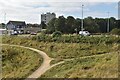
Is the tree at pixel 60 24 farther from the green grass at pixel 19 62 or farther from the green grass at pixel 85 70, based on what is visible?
the green grass at pixel 85 70

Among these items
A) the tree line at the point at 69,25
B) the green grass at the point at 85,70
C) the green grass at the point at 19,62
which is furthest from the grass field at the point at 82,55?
the tree line at the point at 69,25

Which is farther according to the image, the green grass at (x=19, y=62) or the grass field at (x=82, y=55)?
the green grass at (x=19, y=62)

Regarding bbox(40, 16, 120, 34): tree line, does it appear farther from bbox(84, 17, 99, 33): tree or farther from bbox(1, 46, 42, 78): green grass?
bbox(1, 46, 42, 78): green grass

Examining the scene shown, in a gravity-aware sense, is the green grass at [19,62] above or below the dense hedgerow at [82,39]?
below

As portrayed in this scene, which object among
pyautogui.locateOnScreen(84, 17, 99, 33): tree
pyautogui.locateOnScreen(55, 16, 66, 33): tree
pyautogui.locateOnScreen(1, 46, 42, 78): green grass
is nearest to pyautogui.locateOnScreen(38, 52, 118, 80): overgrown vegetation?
pyautogui.locateOnScreen(1, 46, 42, 78): green grass

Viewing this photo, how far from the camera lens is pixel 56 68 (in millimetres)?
21625

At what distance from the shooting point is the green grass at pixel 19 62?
22.9 metres

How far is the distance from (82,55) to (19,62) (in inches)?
262

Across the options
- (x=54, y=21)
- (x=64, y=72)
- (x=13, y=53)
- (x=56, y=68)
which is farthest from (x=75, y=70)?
(x=54, y=21)

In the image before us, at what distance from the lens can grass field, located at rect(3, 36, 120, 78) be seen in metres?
17.8

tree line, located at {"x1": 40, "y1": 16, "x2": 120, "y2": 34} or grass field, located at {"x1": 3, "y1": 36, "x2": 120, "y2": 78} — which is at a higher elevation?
tree line, located at {"x1": 40, "y1": 16, "x2": 120, "y2": 34}

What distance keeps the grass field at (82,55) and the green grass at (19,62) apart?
1.77m

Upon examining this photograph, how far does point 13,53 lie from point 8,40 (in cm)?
1079

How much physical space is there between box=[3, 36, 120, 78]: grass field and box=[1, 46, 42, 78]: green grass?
1770 millimetres
